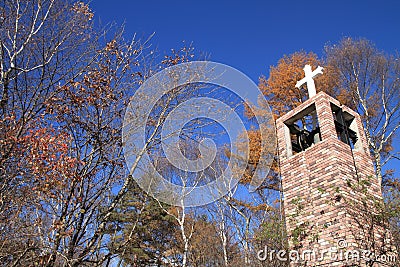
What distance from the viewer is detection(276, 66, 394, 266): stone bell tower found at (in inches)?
197

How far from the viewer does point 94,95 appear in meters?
4.96

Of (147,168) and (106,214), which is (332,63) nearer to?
(147,168)

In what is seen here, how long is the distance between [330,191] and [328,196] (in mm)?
85

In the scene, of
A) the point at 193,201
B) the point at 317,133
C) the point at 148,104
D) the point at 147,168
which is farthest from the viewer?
the point at 193,201

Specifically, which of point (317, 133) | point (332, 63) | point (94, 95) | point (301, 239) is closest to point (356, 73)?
point (332, 63)

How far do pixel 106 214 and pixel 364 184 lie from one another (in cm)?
415

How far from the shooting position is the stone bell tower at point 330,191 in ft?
16.4
